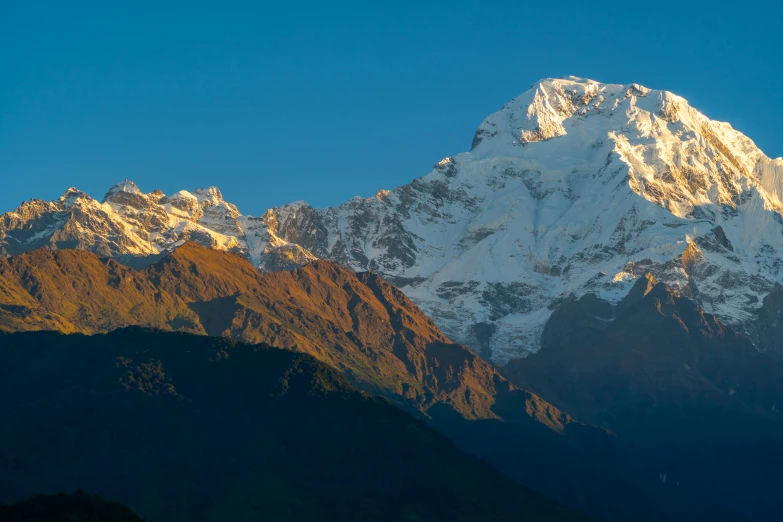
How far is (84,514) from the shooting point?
→ 196750 mm

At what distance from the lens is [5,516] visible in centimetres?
18762

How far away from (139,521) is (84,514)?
680 centimetres

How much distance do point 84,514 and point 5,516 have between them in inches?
462

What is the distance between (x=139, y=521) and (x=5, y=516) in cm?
1801

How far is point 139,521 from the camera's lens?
199 m
